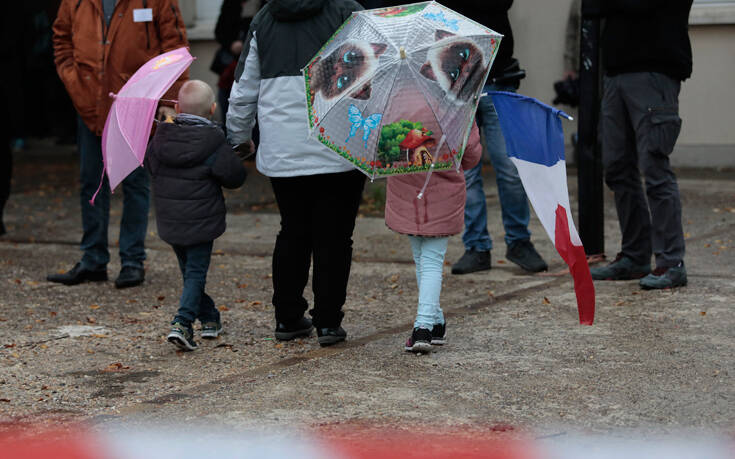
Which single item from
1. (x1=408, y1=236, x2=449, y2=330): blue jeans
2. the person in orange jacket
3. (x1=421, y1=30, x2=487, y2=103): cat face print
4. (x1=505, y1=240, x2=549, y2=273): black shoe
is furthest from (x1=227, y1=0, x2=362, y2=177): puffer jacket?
(x1=505, y1=240, x2=549, y2=273): black shoe

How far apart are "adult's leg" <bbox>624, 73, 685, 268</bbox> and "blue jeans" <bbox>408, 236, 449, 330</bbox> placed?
1.70 metres

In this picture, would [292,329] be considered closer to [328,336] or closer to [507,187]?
[328,336]

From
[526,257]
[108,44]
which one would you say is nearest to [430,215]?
[526,257]

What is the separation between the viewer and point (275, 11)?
505cm

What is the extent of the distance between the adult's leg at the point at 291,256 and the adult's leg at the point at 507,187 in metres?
2.01

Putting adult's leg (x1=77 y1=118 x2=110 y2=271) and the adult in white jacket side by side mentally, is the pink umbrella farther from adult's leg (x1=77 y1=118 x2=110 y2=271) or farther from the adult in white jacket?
adult's leg (x1=77 y1=118 x2=110 y2=271)

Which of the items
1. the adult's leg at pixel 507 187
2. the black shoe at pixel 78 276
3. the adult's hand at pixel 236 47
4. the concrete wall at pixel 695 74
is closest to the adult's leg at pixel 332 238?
the adult's leg at pixel 507 187

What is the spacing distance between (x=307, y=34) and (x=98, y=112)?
2.22 meters

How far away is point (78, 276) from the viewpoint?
22.7 feet

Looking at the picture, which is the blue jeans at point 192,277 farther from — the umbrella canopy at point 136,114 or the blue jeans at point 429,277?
the blue jeans at point 429,277

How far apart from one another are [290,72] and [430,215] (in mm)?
877

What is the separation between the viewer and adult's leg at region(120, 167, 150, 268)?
693 centimetres

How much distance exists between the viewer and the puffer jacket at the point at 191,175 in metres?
5.14

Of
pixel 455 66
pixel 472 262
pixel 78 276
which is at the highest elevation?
pixel 455 66
